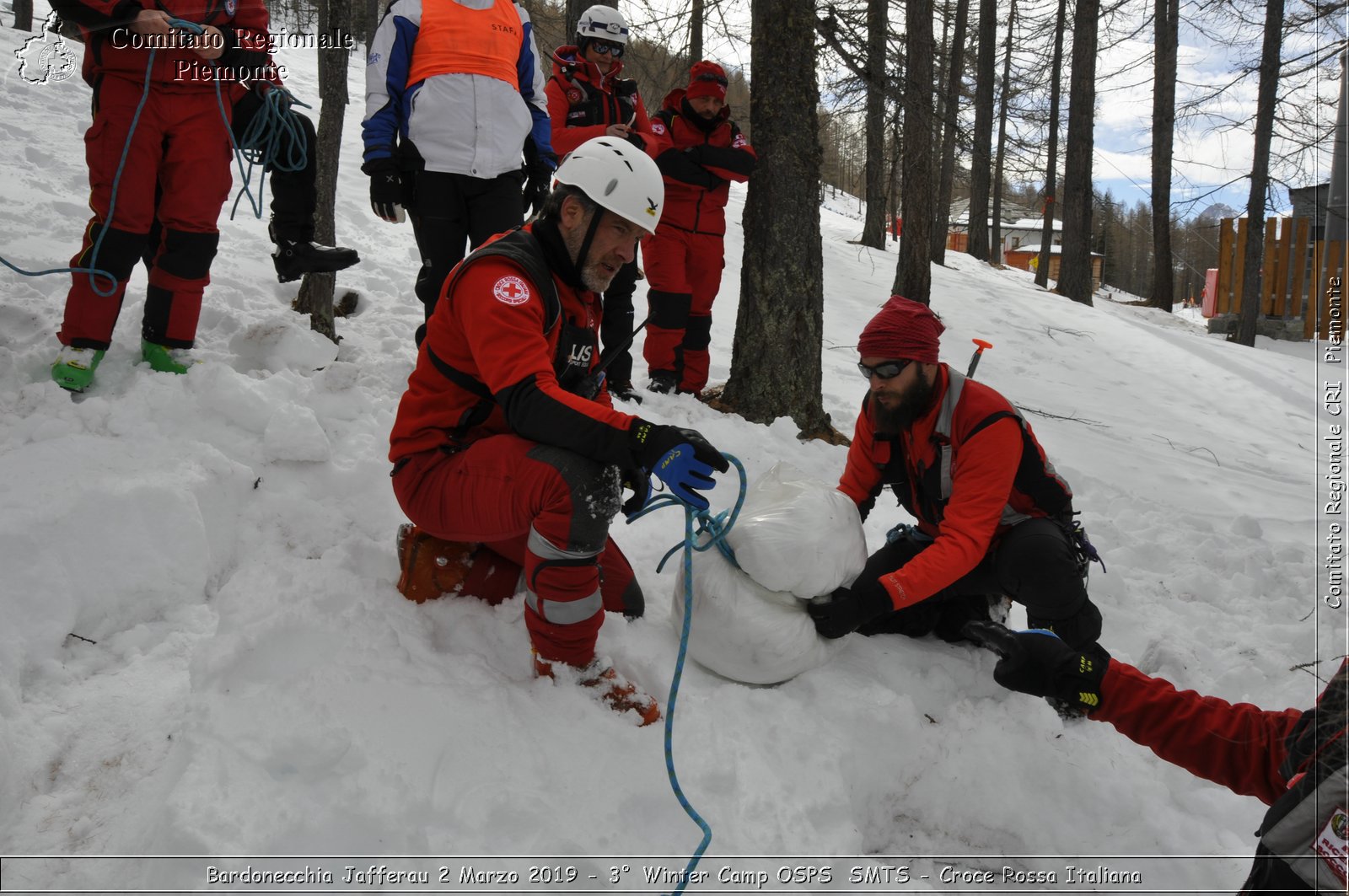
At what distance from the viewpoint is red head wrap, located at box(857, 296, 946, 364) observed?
272 centimetres

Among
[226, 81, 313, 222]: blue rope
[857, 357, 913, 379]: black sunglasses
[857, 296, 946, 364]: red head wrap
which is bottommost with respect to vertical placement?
[857, 357, 913, 379]: black sunglasses

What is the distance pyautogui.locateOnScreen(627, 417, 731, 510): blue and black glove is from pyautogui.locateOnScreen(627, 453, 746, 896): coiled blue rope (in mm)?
66

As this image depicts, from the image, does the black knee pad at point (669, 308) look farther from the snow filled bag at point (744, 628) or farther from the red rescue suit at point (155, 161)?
the snow filled bag at point (744, 628)

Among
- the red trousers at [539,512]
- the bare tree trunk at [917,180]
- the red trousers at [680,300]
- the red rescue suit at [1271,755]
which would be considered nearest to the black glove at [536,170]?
the red trousers at [680,300]

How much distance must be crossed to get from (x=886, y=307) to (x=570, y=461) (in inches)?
50.2

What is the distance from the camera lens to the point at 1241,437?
7.27 metres

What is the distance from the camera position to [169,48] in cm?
302

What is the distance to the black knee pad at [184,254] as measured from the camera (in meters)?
3.17

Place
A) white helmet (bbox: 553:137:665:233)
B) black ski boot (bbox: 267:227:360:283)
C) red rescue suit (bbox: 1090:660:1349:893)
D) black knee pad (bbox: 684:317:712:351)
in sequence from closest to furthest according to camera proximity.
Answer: red rescue suit (bbox: 1090:660:1349:893)
white helmet (bbox: 553:137:665:233)
black ski boot (bbox: 267:227:360:283)
black knee pad (bbox: 684:317:712:351)

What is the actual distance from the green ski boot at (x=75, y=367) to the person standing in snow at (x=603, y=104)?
2316 mm

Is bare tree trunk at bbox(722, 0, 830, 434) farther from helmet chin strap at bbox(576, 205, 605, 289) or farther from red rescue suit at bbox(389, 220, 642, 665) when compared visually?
helmet chin strap at bbox(576, 205, 605, 289)

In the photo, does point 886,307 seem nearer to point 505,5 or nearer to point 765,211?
point 765,211

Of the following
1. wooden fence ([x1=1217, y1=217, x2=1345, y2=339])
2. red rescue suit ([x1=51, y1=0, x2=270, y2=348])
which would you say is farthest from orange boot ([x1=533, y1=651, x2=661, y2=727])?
wooden fence ([x1=1217, y1=217, x2=1345, y2=339])

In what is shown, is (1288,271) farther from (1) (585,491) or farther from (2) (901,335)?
(1) (585,491)
